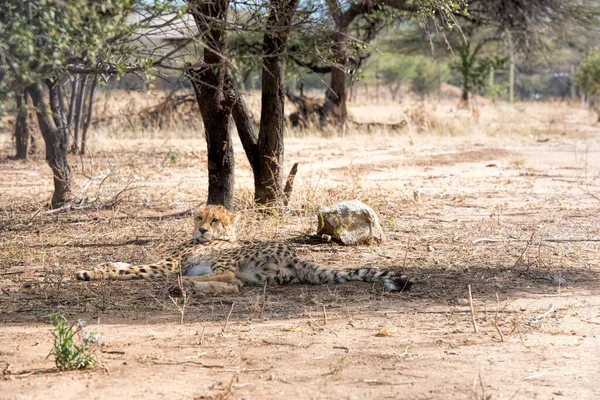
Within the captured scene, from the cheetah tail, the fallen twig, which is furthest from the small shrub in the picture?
the fallen twig

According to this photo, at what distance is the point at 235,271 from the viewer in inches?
230

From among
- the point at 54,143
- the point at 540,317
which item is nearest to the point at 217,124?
the point at 54,143

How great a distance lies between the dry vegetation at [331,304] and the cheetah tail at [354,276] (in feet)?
0.28

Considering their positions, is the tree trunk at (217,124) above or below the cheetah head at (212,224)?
above

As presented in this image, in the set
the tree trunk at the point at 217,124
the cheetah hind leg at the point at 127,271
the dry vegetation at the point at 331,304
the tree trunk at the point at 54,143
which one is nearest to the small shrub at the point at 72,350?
the dry vegetation at the point at 331,304

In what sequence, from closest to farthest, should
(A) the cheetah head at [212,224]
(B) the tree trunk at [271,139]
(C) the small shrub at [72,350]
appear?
(C) the small shrub at [72,350] → (A) the cheetah head at [212,224] → (B) the tree trunk at [271,139]

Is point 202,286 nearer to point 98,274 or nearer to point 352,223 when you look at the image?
point 98,274

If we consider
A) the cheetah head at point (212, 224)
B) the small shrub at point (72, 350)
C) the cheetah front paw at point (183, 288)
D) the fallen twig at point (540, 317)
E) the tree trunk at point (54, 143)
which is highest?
the tree trunk at point (54, 143)

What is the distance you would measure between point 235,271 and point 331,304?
0.90 meters

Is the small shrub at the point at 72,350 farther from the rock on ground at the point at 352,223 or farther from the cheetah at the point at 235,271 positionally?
the rock on ground at the point at 352,223

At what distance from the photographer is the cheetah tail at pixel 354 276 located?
557 cm

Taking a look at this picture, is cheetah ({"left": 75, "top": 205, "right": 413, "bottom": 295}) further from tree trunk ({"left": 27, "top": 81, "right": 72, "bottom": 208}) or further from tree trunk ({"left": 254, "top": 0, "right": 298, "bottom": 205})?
tree trunk ({"left": 27, "top": 81, "right": 72, "bottom": 208})

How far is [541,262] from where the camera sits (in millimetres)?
6469

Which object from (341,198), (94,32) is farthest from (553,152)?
(94,32)
